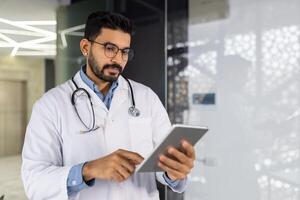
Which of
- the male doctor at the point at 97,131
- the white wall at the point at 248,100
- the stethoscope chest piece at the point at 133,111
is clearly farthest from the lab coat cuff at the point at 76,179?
the white wall at the point at 248,100

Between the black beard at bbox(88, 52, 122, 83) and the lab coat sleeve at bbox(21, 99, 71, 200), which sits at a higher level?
the black beard at bbox(88, 52, 122, 83)

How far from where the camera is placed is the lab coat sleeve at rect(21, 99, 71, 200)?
0.93 m

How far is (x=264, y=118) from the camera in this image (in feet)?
6.55

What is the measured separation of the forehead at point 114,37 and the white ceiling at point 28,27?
1.73 metres

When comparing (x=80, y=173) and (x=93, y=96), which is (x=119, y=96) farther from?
(x=80, y=173)

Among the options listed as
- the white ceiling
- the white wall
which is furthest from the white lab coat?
the white ceiling

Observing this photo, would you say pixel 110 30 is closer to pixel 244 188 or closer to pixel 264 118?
pixel 264 118

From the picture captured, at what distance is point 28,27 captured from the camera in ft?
8.79

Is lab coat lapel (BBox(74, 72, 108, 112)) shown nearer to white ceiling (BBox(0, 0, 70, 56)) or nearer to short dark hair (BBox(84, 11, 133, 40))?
short dark hair (BBox(84, 11, 133, 40))

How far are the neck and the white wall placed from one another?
1.19m

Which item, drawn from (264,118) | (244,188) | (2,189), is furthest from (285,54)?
(2,189)

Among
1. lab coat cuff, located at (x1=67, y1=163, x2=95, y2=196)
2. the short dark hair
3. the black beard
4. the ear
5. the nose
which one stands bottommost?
lab coat cuff, located at (x1=67, y1=163, x2=95, y2=196)

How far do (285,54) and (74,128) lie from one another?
142 cm

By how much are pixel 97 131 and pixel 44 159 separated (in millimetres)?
189
